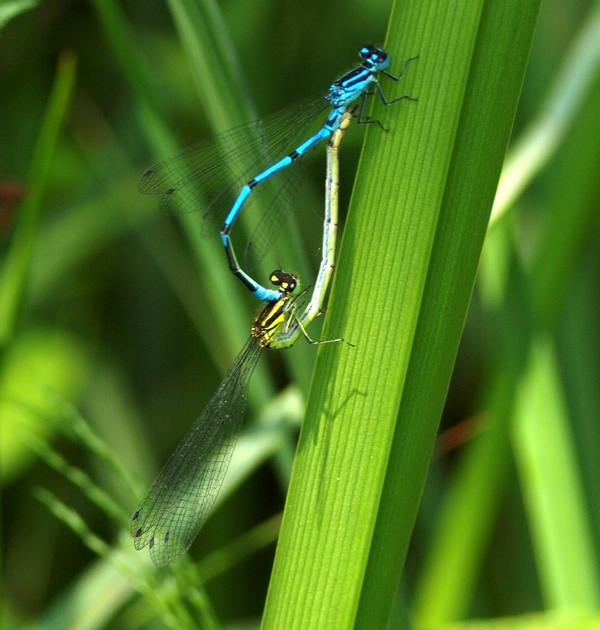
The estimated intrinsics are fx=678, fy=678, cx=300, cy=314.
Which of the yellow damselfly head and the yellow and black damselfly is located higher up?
the yellow damselfly head

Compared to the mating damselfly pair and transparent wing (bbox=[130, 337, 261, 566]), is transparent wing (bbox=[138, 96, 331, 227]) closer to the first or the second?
the mating damselfly pair

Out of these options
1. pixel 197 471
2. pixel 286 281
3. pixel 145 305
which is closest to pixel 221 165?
pixel 286 281

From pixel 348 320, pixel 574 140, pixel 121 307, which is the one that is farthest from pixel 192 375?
pixel 348 320

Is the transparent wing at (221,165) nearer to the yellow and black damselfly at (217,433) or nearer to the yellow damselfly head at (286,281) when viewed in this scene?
the yellow and black damselfly at (217,433)

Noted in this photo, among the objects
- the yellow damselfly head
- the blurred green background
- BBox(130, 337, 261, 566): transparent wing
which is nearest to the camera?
BBox(130, 337, 261, 566): transparent wing

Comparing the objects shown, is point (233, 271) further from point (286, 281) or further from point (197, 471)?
point (197, 471)

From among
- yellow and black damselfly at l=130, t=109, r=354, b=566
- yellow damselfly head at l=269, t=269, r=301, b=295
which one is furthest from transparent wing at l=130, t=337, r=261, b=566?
yellow damselfly head at l=269, t=269, r=301, b=295

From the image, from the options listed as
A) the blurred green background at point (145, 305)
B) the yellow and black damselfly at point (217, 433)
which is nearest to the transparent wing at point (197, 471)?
the yellow and black damselfly at point (217, 433)
